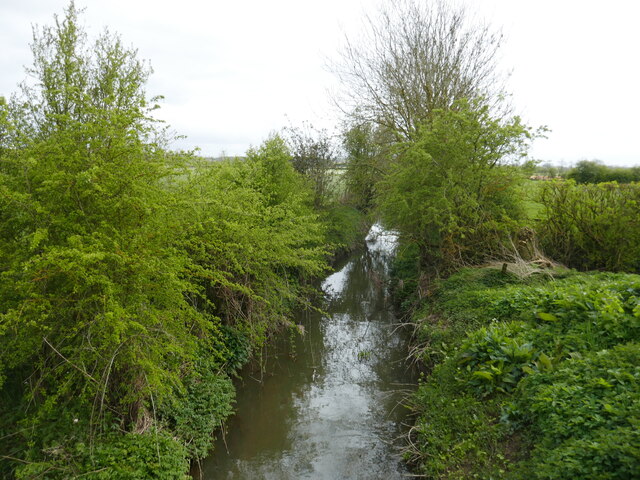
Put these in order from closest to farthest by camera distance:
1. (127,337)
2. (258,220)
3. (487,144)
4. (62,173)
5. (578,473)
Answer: (578,473), (62,173), (127,337), (258,220), (487,144)

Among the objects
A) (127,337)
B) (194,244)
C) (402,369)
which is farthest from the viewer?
(402,369)

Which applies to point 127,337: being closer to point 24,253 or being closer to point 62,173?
point 24,253

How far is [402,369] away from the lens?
9.21m

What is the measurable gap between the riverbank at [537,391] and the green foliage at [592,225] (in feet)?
12.3

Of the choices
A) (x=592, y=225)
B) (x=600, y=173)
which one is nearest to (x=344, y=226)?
(x=600, y=173)

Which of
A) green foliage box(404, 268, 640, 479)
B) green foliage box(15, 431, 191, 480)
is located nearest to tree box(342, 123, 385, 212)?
green foliage box(404, 268, 640, 479)

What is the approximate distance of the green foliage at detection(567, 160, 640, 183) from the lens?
17984 mm

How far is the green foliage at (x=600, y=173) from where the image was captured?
1798 cm

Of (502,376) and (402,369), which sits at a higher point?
(502,376)

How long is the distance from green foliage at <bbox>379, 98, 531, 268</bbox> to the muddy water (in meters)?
3.30

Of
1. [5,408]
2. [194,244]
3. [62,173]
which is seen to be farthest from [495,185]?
[5,408]

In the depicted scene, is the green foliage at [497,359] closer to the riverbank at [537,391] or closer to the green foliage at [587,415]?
the riverbank at [537,391]

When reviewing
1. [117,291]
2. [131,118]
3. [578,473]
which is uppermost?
[131,118]

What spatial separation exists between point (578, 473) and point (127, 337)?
191 inches
